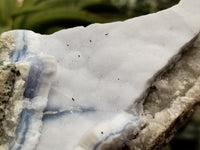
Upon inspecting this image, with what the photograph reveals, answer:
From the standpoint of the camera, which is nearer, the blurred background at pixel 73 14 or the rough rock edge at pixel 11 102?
the rough rock edge at pixel 11 102

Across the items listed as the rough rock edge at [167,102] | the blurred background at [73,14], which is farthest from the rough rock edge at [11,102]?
the blurred background at [73,14]

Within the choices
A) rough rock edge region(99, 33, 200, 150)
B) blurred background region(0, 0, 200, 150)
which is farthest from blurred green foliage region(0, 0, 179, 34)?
rough rock edge region(99, 33, 200, 150)

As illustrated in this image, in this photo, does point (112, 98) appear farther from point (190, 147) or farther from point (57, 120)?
point (190, 147)

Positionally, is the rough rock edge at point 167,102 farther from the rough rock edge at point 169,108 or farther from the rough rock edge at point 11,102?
the rough rock edge at point 11,102

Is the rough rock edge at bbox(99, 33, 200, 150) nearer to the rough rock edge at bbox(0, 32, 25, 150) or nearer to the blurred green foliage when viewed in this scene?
the rough rock edge at bbox(0, 32, 25, 150)

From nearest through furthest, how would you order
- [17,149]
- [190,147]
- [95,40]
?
[17,149], [95,40], [190,147]

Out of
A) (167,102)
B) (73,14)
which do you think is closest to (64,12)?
(73,14)

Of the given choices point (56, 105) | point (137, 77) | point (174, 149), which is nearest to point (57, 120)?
point (56, 105)
